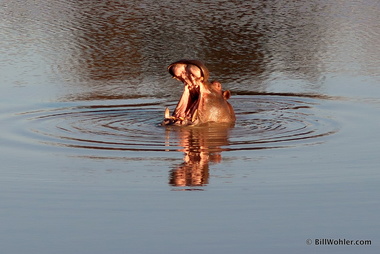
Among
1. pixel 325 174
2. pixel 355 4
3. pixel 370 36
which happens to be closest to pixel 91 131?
pixel 325 174

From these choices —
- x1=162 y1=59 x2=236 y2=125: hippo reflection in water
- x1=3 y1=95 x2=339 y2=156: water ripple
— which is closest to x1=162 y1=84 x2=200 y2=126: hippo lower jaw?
x1=162 y1=59 x2=236 y2=125: hippo reflection in water

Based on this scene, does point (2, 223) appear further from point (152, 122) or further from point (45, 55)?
point (45, 55)

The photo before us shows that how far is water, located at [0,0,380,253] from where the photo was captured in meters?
7.04

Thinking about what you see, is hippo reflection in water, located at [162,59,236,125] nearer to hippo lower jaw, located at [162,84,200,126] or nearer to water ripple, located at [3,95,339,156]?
hippo lower jaw, located at [162,84,200,126]

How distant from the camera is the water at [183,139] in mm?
7035

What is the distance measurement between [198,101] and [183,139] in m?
0.99

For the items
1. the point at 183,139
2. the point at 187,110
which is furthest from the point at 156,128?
the point at 183,139

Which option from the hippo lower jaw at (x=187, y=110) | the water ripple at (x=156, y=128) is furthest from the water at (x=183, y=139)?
the hippo lower jaw at (x=187, y=110)

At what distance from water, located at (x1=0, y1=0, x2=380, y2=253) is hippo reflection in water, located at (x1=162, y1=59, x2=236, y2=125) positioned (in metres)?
Answer: 0.24

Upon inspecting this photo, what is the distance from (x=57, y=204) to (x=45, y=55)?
33.2 ft

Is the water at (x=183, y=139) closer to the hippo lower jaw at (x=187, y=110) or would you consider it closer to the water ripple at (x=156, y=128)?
the water ripple at (x=156, y=128)

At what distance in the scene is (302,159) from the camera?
9.42 meters

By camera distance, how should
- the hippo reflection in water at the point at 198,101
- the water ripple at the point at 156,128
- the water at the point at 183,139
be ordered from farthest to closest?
the hippo reflection in water at the point at 198,101 → the water ripple at the point at 156,128 → the water at the point at 183,139

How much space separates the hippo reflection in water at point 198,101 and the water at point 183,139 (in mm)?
239
